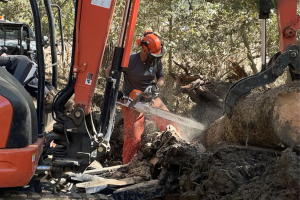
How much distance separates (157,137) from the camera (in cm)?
488

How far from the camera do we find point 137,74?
5.69m

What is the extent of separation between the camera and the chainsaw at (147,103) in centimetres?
528

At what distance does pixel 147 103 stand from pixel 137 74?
54cm

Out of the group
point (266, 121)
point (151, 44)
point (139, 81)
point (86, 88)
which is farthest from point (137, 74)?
point (266, 121)

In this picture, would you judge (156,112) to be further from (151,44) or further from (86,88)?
(86,88)

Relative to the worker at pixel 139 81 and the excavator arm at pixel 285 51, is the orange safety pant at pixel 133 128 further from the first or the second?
the excavator arm at pixel 285 51

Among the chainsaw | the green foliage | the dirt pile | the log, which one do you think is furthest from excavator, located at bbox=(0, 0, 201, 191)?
the green foliage

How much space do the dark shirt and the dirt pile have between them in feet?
5.38

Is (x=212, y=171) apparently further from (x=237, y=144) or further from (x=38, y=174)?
(x=38, y=174)

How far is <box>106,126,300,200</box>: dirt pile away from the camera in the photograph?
9.59ft

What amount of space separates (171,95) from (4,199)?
6.40 m

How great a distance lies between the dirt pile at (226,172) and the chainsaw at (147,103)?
3.17 feet

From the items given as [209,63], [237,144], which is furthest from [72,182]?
[209,63]

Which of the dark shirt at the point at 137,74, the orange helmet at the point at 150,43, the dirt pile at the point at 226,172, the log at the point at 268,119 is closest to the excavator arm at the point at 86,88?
the dirt pile at the point at 226,172
